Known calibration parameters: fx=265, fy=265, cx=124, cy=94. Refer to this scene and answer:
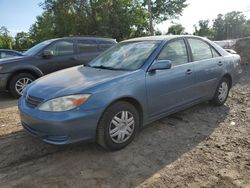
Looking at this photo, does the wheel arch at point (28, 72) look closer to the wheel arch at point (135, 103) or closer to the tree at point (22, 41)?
the wheel arch at point (135, 103)

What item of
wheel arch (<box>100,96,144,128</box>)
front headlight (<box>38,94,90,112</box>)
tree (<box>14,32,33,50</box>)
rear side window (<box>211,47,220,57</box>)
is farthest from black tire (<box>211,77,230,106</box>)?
tree (<box>14,32,33,50</box>)

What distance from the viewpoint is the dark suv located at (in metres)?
6.88

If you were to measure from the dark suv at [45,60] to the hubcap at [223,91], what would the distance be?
4188 mm

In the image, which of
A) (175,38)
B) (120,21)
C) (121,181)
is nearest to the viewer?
(121,181)

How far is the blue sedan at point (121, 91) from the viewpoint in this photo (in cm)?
330

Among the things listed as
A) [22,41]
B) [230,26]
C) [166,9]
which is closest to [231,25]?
[230,26]

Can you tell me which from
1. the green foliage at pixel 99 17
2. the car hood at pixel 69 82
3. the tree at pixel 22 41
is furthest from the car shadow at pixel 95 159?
the tree at pixel 22 41

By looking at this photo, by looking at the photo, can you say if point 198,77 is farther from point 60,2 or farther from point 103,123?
point 60,2

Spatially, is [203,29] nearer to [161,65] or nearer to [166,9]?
[166,9]

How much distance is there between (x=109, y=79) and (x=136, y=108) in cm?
63

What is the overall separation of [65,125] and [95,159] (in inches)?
26.7

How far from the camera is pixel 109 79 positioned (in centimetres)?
361

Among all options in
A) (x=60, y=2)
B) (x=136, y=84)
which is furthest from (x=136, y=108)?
(x=60, y=2)

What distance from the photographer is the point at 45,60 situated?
7.48m
